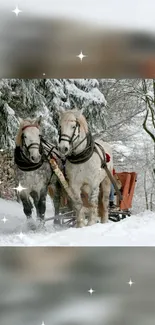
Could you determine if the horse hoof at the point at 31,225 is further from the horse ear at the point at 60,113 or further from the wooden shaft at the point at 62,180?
the horse ear at the point at 60,113

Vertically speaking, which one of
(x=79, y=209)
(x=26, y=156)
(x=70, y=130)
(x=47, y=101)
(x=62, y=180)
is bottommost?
(x=79, y=209)

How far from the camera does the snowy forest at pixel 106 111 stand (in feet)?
7.41

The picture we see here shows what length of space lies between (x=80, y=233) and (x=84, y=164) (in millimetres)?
332

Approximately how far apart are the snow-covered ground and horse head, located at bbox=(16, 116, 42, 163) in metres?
0.26

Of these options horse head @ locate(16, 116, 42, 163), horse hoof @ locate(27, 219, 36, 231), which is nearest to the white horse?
horse head @ locate(16, 116, 42, 163)

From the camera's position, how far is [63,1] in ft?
7.11

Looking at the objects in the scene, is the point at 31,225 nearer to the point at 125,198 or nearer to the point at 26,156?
the point at 26,156

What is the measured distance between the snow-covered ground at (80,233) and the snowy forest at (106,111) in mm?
90

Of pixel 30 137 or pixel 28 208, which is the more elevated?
pixel 30 137

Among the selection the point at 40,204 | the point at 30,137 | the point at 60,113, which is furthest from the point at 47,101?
the point at 40,204

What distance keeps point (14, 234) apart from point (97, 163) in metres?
0.52

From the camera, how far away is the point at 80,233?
7.39 feet

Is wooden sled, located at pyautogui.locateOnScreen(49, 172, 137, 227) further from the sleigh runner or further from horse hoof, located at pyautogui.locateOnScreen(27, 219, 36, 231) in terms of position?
horse hoof, located at pyautogui.locateOnScreen(27, 219, 36, 231)

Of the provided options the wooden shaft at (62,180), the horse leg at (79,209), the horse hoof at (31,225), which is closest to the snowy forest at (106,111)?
the wooden shaft at (62,180)
